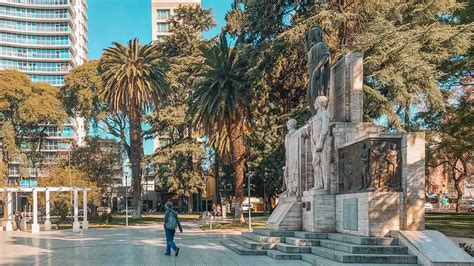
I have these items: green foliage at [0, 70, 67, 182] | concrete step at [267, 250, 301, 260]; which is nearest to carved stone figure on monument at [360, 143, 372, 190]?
concrete step at [267, 250, 301, 260]

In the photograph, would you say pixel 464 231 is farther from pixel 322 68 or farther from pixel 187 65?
pixel 187 65

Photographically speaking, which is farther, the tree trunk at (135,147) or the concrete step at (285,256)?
the tree trunk at (135,147)

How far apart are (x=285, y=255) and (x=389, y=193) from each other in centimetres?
326

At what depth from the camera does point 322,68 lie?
1593cm

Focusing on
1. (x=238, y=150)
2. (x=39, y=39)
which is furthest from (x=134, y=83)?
(x=39, y=39)

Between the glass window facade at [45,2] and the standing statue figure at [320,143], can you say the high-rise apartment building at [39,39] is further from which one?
the standing statue figure at [320,143]

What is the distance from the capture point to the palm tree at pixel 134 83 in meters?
38.6

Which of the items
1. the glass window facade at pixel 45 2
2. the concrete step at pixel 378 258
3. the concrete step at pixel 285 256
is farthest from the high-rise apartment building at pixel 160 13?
the concrete step at pixel 378 258

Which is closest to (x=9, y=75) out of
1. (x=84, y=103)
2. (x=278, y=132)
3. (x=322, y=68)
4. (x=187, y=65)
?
(x=84, y=103)

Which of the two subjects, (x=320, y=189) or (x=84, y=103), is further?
(x=84, y=103)

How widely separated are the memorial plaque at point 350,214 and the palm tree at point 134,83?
1093 inches

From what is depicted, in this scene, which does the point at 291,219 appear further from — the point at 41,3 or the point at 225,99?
the point at 41,3

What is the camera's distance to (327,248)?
1274cm

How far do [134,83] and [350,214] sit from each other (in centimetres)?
2897
